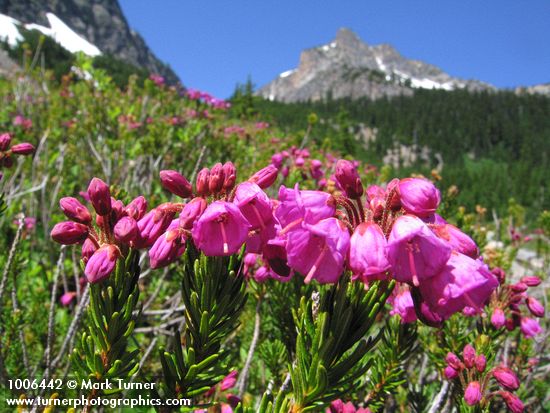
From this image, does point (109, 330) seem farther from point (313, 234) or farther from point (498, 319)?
point (498, 319)

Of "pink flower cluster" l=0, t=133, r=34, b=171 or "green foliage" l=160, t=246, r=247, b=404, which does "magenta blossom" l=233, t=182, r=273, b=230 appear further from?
"pink flower cluster" l=0, t=133, r=34, b=171

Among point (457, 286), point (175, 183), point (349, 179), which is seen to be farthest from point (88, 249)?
point (457, 286)

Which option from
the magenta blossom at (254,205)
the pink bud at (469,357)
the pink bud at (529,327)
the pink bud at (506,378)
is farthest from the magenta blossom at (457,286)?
the pink bud at (529,327)

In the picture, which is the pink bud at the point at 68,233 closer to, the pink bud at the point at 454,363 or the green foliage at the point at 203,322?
the green foliage at the point at 203,322

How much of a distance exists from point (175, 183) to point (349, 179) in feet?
1.69

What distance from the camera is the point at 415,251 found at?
945mm

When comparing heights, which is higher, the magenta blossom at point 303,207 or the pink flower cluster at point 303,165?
the pink flower cluster at point 303,165

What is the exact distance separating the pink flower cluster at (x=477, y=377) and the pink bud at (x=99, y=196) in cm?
169

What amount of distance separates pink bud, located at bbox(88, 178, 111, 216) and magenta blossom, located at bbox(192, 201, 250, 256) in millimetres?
277

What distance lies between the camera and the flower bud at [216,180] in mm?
1104

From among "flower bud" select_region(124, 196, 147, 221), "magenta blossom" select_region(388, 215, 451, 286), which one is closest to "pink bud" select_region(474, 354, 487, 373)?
"magenta blossom" select_region(388, 215, 451, 286)

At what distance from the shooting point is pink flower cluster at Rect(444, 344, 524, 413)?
1.74 m

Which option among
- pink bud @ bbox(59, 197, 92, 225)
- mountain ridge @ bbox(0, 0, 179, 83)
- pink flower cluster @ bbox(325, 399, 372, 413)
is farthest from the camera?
mountain ridge @ bbox(0, 0, 179, 83)

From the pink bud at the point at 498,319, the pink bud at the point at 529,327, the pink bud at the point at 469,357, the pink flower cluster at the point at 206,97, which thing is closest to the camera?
the pink bud at the point at 469,357
